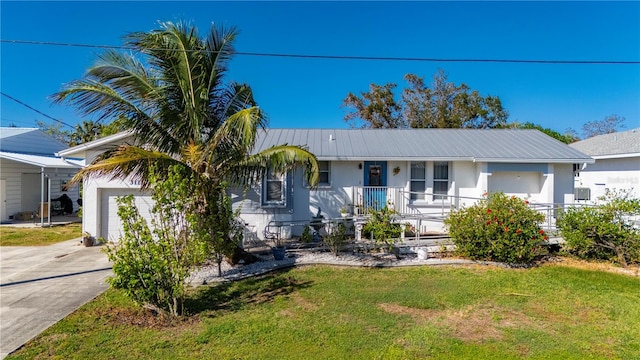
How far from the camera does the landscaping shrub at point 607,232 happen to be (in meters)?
8.90

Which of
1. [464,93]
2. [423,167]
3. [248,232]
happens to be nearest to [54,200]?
[248,232]

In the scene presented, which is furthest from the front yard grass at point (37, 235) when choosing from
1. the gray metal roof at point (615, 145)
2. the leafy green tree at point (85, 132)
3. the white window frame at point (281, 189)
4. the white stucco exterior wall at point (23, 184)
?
the gray metal roof at point (615, 145)

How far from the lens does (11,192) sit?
1747 centimetres

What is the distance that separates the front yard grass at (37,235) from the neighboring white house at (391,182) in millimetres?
2381

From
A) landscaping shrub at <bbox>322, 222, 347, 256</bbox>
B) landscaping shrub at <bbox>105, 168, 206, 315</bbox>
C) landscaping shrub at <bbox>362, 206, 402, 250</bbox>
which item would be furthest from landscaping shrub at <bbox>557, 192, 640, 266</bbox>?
landscaping shrub at <bbox>105, 168, 206, 315</bbox>

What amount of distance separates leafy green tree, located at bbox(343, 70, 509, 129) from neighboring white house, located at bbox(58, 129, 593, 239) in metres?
15.7

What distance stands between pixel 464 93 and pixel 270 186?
22.5m

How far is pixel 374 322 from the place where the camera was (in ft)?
18.1

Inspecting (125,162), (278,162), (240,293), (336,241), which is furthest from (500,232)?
(125,162)

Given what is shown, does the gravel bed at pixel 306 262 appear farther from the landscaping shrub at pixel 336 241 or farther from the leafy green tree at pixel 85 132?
the leafy green tree at pixel 85 132

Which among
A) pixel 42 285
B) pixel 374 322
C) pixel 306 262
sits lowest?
pixel 42 285

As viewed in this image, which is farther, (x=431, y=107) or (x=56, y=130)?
(x=56, y=130)

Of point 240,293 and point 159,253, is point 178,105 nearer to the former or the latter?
point 159,253

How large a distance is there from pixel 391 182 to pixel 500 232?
4612mm
